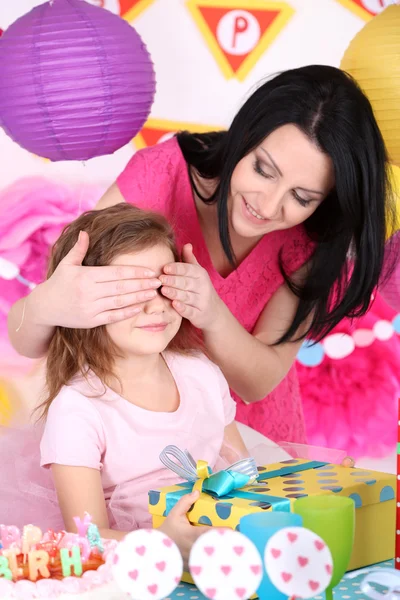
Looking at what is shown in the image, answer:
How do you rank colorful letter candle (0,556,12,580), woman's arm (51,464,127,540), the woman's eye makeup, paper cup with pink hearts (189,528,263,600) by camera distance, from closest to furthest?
1. paper cup with pink hearts (189,528,263,600)
2. colorful letter candle (0,556,12,580)
3. woman's arm (51,464,127,540)
4. the woman's eye makeup

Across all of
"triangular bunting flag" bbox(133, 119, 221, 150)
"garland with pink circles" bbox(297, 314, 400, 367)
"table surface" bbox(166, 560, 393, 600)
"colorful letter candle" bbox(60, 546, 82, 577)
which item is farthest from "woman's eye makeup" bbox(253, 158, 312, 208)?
"garland with pink circles" bbox(297, 314, 400, 367)

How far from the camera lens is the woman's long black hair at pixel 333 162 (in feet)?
5.51

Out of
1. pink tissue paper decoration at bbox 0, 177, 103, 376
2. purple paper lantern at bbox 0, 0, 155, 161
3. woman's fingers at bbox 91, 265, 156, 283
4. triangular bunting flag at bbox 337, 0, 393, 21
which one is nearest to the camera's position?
woman's fingers at bbox 91, 265, 156, 283

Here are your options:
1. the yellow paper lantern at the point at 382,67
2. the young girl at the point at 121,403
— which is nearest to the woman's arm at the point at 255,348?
the young girl at the point at 121,403

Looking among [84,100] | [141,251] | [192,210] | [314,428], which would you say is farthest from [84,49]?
[314,428]

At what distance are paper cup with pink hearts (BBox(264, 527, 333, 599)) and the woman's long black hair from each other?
98cm

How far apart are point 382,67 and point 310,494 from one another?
152 cm

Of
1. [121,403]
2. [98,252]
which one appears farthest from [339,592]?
[98,252]

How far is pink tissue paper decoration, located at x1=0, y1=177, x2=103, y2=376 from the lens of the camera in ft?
9.06

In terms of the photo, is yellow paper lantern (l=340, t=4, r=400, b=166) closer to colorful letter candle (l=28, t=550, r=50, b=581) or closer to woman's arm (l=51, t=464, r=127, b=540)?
woman's arm (l=51, t=464, r=127, b=540)

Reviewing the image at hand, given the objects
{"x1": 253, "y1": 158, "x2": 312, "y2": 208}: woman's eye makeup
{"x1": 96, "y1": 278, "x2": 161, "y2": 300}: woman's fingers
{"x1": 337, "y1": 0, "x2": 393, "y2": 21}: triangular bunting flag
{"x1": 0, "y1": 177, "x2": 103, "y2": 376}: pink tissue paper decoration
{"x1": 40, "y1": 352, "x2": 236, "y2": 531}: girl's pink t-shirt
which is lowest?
{"x1": 0, "y1": 177, "x2": 103, "y2": 376}: pink tissue paper decoration

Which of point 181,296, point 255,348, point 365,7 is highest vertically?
point 365,7

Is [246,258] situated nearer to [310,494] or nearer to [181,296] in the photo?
[181,296]

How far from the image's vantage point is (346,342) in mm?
3080
